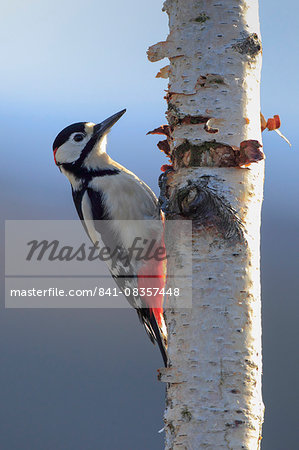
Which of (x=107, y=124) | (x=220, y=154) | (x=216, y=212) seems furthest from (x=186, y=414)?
(x=107, y=124)

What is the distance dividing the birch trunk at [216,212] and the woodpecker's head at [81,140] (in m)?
0.52

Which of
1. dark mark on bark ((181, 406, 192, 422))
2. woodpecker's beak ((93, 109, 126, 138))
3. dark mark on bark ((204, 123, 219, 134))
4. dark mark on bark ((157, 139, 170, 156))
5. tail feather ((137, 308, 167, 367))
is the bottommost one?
dark mark on bark ((181, 406, 192, 422))

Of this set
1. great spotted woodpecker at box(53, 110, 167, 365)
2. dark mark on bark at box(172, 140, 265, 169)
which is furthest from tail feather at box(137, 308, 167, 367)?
dark mark on bark at box(172, 140, 265, 169)

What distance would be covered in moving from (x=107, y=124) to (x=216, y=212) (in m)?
0.75

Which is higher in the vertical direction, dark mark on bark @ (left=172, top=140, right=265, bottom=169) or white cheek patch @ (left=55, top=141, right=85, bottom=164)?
white cheek patch @ (left=55, top=141, right=85, bottom=164)

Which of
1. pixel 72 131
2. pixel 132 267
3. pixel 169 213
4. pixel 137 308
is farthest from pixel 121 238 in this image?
pixel 169 213

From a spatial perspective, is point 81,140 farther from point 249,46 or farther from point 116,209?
point 249,46

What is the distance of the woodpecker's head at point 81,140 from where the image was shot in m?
1.50

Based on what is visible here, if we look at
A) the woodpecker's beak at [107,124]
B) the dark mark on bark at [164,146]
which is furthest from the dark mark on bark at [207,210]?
the woodpecker's beak at [107,124]

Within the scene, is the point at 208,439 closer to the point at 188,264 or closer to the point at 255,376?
the point at 255,376

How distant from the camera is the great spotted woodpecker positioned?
1401 mm

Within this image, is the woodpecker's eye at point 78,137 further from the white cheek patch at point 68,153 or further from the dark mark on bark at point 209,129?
the dark mark on bark at point 209,129

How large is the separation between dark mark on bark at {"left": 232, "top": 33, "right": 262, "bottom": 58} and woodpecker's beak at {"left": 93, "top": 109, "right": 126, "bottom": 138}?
24.8 inches

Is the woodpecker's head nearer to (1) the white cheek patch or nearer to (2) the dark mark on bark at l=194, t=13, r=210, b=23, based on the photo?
(1) the white cheek patch
